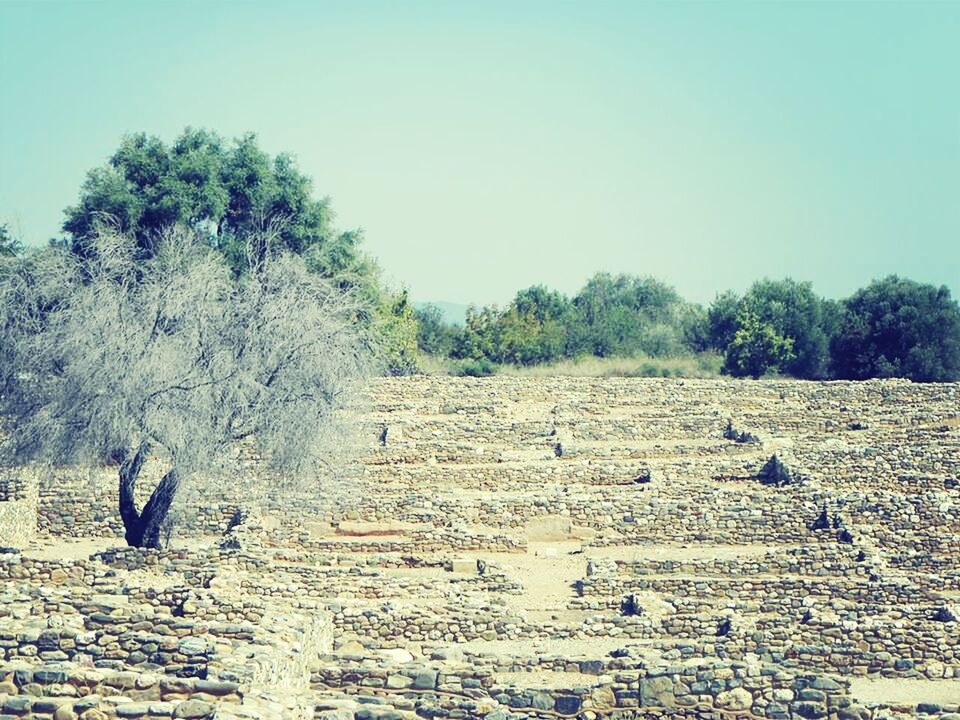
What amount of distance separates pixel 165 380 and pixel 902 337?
4012 cm

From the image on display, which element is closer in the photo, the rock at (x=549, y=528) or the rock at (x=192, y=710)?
the rock at (x=192, y=710)

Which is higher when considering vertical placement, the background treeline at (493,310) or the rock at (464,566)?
the background treeline at (493,310)

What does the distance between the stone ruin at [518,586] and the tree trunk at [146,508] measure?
37.9 inches

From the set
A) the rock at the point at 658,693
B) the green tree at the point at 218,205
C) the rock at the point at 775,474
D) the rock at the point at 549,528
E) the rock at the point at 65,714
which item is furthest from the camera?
the green tree at the point at 218,205

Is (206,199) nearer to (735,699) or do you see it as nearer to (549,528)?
(549,528)

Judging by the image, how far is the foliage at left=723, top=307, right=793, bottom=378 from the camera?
59.4 m

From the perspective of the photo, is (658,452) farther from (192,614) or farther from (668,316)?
(668,316)

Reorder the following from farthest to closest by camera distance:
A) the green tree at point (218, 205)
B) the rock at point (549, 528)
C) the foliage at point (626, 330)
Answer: the foliage at point (626, 330)
the green tree at point (218, 205)
the rock at point (549, 528)

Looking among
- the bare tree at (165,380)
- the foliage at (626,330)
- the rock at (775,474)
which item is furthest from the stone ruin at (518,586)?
the foliage at (626,330)

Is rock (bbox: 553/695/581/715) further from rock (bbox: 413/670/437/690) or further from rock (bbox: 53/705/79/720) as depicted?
rock (bbox: 53/705/79/720)

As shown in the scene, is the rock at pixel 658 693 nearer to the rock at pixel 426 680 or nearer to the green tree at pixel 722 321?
the rock at pixel 426 680

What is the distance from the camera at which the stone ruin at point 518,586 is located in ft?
43.2

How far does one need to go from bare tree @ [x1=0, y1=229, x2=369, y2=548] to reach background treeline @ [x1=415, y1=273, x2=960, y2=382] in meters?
30.8

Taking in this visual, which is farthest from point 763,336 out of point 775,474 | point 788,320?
point 775,474
